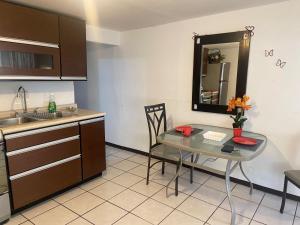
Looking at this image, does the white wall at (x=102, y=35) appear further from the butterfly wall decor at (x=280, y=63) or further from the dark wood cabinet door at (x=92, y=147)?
the butterfly wall decor at (x=280, y=63)

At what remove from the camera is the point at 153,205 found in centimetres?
229

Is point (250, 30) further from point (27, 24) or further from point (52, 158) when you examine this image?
point (52, 158)

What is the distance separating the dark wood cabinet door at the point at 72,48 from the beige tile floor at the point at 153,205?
1.47 m

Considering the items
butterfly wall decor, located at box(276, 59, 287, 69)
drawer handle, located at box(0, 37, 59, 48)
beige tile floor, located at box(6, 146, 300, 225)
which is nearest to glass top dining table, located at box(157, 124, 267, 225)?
beige tile floor, located at box(6, 146, 300, 225)

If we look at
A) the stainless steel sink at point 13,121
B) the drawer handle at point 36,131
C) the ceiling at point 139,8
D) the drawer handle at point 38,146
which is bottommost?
the drawer handle at point 38,146

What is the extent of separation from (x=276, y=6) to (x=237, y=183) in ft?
7.01

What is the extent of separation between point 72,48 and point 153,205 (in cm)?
215

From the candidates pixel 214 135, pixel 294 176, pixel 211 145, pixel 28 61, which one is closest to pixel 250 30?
pixel 214 135

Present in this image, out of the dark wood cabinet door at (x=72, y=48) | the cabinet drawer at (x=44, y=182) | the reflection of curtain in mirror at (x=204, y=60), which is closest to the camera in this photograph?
the cabinet drawer at (x=44, y=182)

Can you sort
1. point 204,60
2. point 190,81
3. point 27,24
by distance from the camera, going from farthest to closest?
point 190,81 < point 204,60 < point 27,24

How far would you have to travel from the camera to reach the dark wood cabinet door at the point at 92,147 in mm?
2609

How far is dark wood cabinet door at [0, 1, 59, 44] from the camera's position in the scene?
207cm

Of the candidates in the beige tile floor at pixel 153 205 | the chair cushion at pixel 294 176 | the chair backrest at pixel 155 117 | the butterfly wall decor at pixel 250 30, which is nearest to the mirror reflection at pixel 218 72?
the butterfly wall decor at pixel 250 30

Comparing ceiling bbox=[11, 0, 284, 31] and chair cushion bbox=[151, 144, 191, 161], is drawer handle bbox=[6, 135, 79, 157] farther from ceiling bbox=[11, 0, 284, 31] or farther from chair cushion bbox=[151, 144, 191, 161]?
ceiling bbox=[11, 0, 284, 31]
